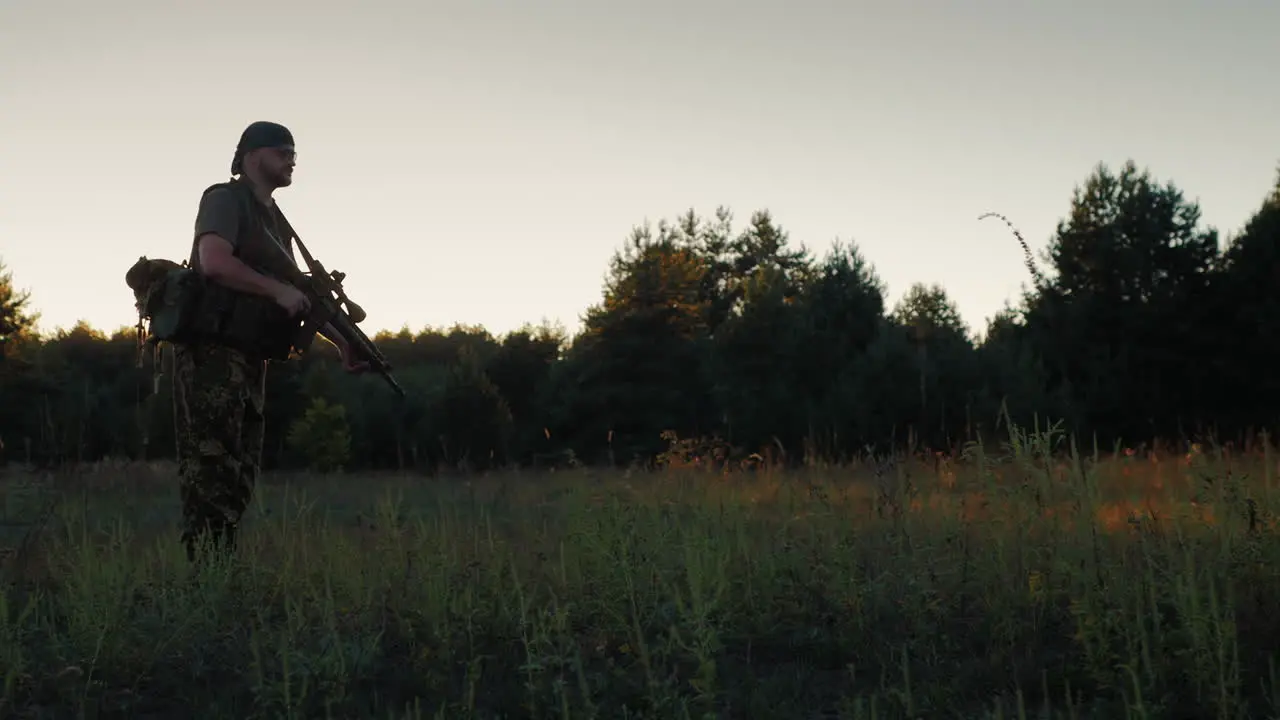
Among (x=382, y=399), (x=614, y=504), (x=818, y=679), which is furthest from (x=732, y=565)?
(x=382, y=399)

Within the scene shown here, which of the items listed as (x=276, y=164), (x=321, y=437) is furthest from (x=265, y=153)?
(x=321, y=437)

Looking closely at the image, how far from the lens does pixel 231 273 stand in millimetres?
4398

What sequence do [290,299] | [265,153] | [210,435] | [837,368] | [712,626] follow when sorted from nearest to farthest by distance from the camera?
[712,626] → [290,299] → [210,435] → [265,153] → [837,368]

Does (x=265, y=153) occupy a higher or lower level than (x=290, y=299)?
higher

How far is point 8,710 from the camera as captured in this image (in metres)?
3.06

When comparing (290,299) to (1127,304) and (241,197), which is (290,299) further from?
(1127,304)

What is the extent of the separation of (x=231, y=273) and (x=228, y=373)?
50 centimetres

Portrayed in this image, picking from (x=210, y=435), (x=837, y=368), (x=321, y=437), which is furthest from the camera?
(x=837, y=368)

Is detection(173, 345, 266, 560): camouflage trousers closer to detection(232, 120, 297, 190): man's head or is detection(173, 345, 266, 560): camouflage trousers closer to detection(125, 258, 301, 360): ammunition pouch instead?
detection(125, 258, 301, 360): ammunition pouch

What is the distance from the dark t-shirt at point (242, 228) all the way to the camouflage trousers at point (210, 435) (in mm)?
463

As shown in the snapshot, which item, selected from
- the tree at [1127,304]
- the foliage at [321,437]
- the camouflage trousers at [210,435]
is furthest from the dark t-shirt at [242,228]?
the tree at [1127,304]

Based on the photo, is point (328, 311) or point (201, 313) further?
point (328, 311)

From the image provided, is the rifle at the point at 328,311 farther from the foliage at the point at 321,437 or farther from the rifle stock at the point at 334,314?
the foliage at the point at 321,437

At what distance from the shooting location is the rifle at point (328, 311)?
4836mm
